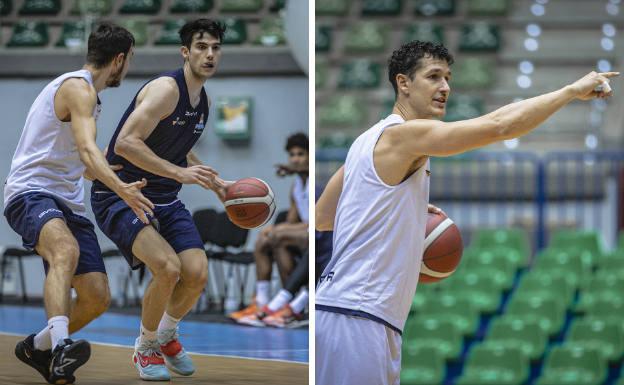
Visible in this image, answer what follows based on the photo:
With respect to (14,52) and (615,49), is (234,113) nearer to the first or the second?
(14,52)

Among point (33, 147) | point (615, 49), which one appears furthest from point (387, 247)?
point (615, 49)

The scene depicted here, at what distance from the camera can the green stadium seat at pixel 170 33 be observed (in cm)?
329

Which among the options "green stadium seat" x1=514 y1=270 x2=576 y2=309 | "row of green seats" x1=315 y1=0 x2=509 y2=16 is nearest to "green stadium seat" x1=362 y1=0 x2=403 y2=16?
"row of green seats" x1=315 y1=0 x2=509 y2=16

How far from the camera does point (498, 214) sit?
9172mm

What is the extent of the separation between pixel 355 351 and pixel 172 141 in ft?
2.82

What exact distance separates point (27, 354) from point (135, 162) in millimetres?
649

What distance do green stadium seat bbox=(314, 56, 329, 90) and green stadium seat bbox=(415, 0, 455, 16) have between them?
4.74 ft

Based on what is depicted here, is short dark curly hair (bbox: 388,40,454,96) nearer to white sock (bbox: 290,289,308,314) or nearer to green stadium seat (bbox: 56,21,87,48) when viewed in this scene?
green stadium seat (bbox: 56,21,87,48)

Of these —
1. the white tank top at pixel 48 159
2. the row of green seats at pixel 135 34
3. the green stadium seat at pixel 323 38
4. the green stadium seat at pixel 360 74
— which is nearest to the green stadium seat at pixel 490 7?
the green stadium seat at pixel 360 74

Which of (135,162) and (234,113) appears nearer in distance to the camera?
(135,162)

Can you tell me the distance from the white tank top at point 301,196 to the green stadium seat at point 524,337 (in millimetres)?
3250

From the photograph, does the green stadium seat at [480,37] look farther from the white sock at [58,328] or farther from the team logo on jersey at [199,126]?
the white sock at [58,328]

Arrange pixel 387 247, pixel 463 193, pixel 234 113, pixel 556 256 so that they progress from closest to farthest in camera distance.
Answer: pixel 387 247 < pixel 234 113 < pixel 556 256 < pixel 463 193

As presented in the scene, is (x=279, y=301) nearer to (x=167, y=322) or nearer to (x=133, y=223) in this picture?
(x=167, y=322)
